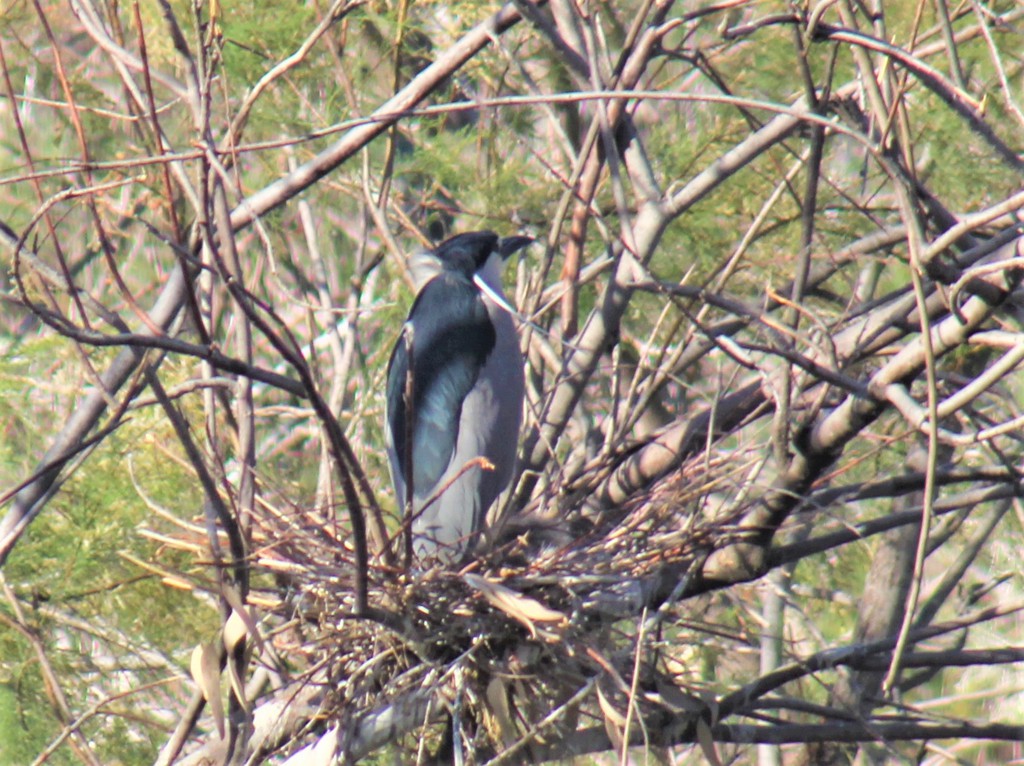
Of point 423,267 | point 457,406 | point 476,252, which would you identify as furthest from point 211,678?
point 423,267

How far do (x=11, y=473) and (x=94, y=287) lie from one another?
3026 millimetres

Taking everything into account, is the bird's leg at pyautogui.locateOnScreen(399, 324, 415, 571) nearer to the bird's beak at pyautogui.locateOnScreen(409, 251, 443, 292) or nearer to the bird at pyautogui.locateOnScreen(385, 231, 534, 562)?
the bird at pyautogui.locateOnScreen(385, 231, 534, 562)

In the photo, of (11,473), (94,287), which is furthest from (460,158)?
(94,287)

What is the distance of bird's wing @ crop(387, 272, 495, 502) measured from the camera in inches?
152

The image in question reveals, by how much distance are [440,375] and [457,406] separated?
11 centimetres

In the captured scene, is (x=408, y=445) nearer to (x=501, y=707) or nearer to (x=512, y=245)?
(x=501, y=707)

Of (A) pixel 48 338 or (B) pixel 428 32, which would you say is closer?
(A) pixel 48 338

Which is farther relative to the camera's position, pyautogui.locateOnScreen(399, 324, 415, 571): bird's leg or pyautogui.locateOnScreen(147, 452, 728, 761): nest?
pyautogui.locateOnScreen(147, 452, 728, 761): nest

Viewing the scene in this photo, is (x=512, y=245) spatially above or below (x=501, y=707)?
above

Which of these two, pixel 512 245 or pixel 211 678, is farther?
pixel 512 245

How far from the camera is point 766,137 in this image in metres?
3.00

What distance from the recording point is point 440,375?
392cm

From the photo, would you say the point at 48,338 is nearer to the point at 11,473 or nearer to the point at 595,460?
the point at 11,473

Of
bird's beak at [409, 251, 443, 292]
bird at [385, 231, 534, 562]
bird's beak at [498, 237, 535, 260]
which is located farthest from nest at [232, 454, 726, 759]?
bird's beak at [409, 251, 443, 292]
